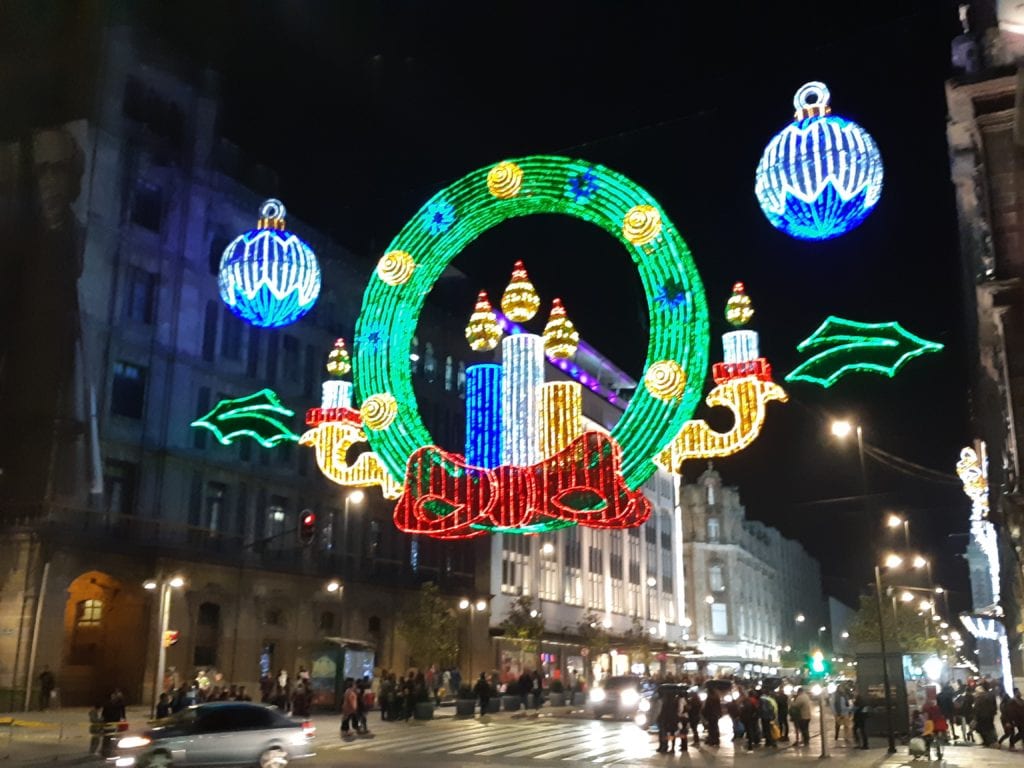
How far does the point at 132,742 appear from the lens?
18312 mm

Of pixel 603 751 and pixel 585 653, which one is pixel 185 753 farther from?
pixel 585 653

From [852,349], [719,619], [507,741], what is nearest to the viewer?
[852,349]

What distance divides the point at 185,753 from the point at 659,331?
16.0 m

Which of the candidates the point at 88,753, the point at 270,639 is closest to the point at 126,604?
the point at 270,639

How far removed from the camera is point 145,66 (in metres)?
46.5

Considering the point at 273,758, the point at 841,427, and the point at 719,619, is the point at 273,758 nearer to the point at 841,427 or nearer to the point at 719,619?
the point at 841,427

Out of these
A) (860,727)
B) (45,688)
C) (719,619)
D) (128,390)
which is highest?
(128,390)

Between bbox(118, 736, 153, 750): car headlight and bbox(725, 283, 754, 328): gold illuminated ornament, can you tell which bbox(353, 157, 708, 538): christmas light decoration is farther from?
bbox(118, 736, 153, 750): car headlight

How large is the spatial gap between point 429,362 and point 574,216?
3720 cm

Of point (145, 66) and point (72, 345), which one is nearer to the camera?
point (72, 345)

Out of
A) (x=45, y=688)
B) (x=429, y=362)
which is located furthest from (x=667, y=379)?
(x=429, y=362)

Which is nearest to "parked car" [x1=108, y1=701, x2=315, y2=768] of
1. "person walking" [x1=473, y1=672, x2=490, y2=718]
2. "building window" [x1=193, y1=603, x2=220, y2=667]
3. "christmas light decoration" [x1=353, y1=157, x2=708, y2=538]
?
"christmas light decoration" [x1=353, y1=157, x2=708, y2=538]

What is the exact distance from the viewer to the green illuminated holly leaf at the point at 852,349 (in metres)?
21.5

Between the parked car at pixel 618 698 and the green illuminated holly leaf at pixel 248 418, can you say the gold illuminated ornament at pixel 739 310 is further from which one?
the parked car at pixel 618 698
